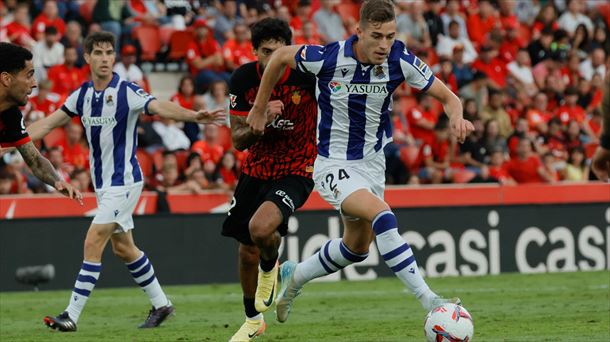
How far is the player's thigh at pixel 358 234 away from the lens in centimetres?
899

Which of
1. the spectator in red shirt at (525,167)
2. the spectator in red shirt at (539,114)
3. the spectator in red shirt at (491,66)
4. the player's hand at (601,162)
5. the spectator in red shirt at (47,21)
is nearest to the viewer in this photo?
the player's hand at (601,162)

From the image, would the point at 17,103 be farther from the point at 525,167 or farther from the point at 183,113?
the point at 525,167

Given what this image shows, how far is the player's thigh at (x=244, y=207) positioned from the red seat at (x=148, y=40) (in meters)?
10.8

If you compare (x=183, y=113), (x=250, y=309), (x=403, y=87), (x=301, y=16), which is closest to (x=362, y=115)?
(x=250, y=309)

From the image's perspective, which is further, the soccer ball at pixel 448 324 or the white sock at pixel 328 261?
the white sock at pixel 328 261

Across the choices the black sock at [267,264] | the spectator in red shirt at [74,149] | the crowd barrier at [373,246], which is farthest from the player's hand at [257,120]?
the spectator in red shirt at [74,149]

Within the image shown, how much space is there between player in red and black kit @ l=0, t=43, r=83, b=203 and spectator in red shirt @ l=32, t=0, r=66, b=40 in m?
10.1

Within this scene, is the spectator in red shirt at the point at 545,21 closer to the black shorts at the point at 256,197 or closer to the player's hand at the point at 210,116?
the player's hand at the point at 210,116

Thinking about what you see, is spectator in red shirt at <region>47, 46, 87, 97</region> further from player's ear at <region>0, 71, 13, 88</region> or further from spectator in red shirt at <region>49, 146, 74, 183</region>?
player's ear at <region>0, 71, 13, 88</region>

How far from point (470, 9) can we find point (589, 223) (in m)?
8.53

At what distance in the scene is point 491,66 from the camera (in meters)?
22.2

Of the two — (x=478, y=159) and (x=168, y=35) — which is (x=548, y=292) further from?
(x=168, y=35)

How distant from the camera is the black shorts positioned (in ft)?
30.2

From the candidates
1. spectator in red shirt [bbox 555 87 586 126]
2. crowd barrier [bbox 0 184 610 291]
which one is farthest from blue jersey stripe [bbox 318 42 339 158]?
spectator in red shirt [bbox 555 87 586 126]
